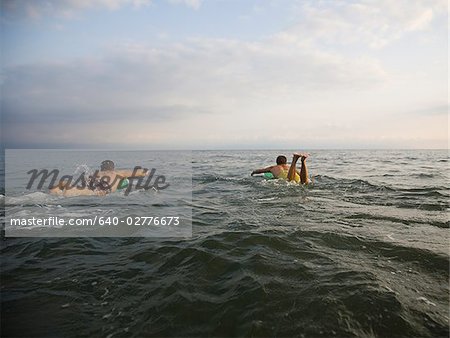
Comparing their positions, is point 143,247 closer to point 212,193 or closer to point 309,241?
point 309,241

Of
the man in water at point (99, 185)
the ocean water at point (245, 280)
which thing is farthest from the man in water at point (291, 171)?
the man in water at point (99, 185)

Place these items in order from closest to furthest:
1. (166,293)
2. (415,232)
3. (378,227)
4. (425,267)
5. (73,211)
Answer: (166,293) → (425,267) → (415,232) → (378,227) → (73,211)

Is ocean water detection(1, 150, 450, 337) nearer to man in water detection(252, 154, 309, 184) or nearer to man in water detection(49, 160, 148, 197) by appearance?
man in water detection(252, 154, 309, 184)

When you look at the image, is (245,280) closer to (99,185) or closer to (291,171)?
(291,171)

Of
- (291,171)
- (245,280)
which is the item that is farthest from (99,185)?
(245,280)

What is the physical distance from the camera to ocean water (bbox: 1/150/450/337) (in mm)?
2975

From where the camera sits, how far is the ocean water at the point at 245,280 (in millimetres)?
2975

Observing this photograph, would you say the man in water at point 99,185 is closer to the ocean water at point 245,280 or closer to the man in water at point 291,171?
the ocean water at point 245,280

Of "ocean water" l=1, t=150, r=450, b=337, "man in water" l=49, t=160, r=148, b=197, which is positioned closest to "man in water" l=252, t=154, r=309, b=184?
"ocean water" l=1, t=150, r=450, b=337

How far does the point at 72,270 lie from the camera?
14.3ft

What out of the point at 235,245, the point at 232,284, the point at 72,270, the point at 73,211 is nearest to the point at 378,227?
the point at 235,245

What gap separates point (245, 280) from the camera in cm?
380

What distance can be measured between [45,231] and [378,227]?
701 centimetres

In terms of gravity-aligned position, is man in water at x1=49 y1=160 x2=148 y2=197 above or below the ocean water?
above
